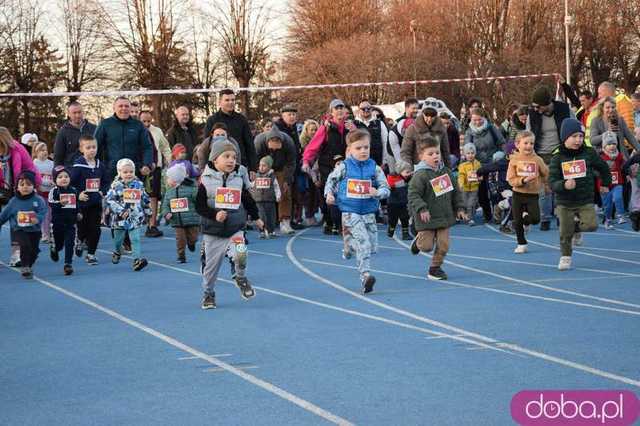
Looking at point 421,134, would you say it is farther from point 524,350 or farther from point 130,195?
point 524,350

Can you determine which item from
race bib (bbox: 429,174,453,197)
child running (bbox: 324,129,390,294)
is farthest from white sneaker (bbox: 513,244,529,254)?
child running (bbox: 324,129,390,294)

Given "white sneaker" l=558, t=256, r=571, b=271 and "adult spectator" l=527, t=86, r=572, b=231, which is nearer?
"white sneaker" l=558, t=256, r=571, b=271

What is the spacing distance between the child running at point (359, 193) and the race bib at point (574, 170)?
7.87 ft

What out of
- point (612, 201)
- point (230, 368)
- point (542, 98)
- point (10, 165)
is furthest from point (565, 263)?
point (10, 165)

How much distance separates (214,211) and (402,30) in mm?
55650

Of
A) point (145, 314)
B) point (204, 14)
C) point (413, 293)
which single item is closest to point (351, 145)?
point (413, 293)

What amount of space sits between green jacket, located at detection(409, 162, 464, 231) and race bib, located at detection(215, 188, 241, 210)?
2.21 m

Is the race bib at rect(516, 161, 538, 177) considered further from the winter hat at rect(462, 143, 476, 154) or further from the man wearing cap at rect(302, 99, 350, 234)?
the winter hat at rect(462, 143, 476, 154)

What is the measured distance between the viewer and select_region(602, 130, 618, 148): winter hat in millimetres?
19297

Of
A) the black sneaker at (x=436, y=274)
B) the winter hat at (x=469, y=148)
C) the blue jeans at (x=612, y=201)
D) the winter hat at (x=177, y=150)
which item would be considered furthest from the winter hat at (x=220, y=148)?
the winter hat at (x=469, y=148)

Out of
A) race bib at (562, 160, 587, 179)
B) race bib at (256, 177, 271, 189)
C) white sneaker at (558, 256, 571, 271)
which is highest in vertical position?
race bib at (562, 160, 587, 179)

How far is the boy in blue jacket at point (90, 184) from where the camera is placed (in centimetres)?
1662

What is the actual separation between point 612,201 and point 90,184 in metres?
7.81

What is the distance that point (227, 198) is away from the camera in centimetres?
1180
